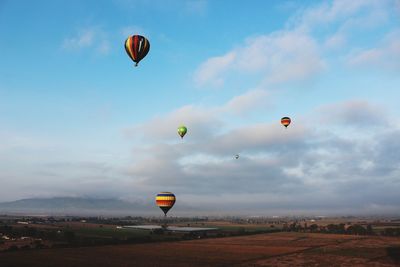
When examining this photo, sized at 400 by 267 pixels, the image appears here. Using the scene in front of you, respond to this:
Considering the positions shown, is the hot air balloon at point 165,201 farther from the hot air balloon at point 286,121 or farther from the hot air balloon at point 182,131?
the hot air balloon at point 286,121

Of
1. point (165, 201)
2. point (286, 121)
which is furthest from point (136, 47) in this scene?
point (286, 121)

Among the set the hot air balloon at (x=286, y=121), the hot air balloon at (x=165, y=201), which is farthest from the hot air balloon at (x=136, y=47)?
the hot air balloon at (x=286, y=121)

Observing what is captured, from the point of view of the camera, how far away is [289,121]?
86062mm

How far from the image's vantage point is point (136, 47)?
53.5 meters

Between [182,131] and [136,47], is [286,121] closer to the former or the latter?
[182,131]

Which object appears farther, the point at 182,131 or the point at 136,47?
the point at 182,131

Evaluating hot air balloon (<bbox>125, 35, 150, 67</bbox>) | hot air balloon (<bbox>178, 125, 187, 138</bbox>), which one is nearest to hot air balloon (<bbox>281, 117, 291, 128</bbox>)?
hot air balloon (<bbox>178, 125, 187, 138</bbox>)

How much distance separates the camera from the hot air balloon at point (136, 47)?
2104 inches

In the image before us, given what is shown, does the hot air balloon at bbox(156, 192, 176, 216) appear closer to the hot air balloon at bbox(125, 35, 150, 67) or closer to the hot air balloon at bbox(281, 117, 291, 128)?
the hot air balloon at bbox(125, 35, 150, 67)

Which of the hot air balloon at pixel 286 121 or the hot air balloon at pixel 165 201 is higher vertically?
the hot air balloon at pixel 286 121

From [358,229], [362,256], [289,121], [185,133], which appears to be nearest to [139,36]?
[185,133]

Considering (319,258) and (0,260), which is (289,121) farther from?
(0,260)

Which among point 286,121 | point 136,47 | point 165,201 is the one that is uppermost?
point 136,47

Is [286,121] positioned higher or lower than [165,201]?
higher
